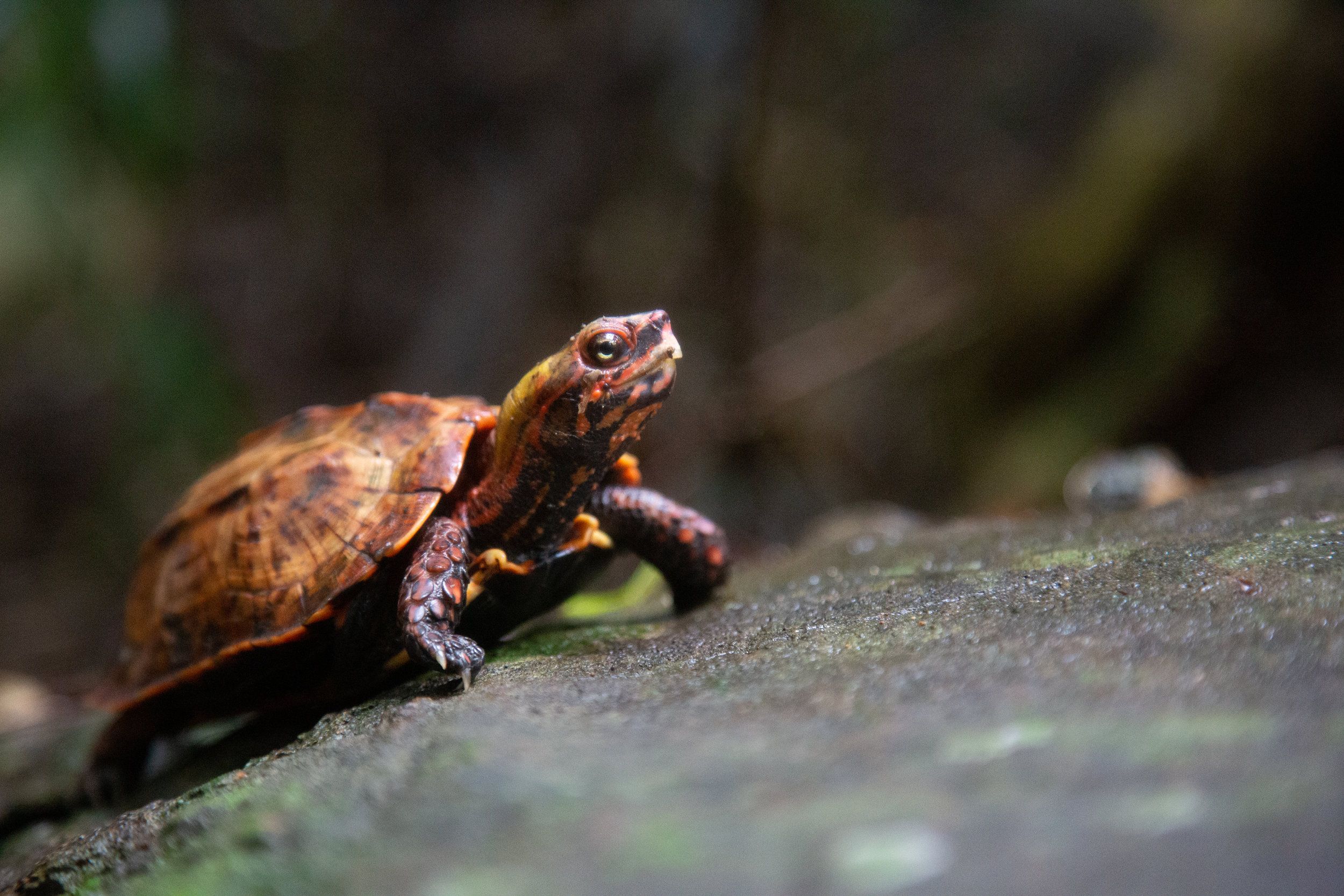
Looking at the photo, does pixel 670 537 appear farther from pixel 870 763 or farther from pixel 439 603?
pixel 870 763

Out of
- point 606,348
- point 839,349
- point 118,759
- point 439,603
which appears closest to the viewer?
point 439,603

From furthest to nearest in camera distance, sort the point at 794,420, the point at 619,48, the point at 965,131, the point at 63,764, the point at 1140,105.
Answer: the point at 965,131, the point at 619,48, the point at 794,420, the point at 1140,105, the point at 63,764

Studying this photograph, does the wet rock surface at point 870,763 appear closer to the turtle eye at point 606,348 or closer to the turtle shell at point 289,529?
the turtle shell at point 289,529

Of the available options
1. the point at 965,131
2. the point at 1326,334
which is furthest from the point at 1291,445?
the point at 965,131

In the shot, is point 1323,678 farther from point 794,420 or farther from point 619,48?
point 619,48

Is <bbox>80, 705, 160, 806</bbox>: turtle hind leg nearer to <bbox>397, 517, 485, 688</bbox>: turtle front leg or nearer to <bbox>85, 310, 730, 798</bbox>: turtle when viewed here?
<bbox>85, 310, 730, 798</bbox>: turtle

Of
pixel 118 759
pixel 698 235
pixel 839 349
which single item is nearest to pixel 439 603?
pixel 118 759
